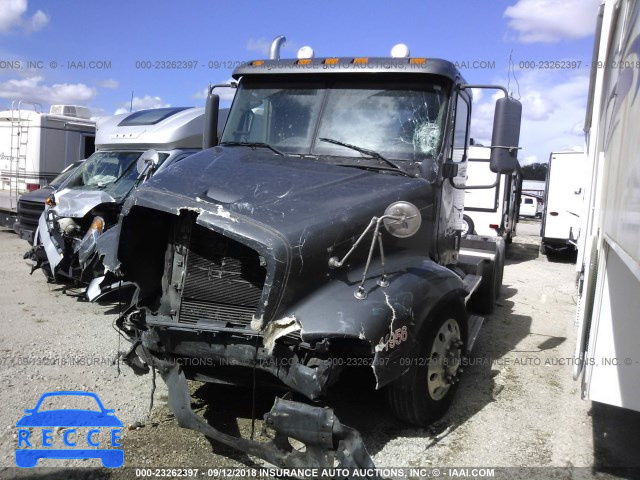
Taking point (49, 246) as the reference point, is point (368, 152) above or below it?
above

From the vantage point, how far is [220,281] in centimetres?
375

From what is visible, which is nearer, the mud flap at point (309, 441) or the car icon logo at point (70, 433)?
the mud flap at point (309, 441)

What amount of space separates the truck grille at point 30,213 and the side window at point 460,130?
8.24m

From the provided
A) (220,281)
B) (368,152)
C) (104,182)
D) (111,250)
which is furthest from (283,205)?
(104,182)

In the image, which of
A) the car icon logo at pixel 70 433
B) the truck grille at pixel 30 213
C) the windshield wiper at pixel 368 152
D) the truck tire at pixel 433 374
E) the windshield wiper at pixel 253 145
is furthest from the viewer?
the truck grille at pixel 30 213

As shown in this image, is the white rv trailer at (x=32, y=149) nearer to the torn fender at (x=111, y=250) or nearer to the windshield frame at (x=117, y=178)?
the windshield frame at (x=117, y=178)

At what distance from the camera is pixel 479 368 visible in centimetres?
574

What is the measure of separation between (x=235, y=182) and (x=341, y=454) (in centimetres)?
200

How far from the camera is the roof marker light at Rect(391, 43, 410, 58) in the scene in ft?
16.7

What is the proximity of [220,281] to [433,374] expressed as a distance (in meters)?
1.76

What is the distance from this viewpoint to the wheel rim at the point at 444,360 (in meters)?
4.14

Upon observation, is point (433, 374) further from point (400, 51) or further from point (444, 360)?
point (400, 51)

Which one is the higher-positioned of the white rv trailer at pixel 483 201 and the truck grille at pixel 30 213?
Answer: the white rv trailer at pixel 483 201

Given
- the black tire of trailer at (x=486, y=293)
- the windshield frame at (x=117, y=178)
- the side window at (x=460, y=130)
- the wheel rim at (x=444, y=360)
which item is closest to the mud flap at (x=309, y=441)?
the wheel rim at (x=444, y=360)
